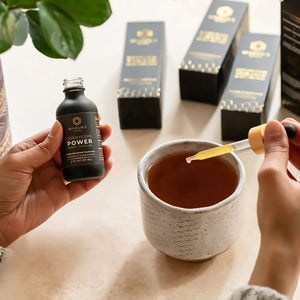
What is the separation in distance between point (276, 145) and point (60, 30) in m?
0.30

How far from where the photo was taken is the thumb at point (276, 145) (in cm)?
75

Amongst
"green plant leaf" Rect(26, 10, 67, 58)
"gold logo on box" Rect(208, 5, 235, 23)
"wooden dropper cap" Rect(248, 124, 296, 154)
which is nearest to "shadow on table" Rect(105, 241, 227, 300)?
"wooden dropper cap" Rect(248, 124, 296, 154)

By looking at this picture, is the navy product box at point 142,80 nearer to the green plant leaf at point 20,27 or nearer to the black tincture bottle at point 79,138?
the black tincture bottle at point 79,138

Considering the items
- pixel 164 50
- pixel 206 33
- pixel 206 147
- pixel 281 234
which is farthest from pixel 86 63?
pixel 281 234

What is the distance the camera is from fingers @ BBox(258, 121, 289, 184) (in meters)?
0.73

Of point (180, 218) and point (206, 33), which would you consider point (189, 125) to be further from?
point (180, 218)

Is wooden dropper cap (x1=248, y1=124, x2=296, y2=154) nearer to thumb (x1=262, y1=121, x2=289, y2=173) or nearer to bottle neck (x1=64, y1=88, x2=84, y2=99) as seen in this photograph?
thumb (x1=262, y1=121, x2=289, y2=173)

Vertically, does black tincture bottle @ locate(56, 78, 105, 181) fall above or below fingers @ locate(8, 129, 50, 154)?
above

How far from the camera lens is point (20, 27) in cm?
71

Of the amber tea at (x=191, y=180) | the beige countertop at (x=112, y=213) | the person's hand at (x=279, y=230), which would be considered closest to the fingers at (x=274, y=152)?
the person's hand at (x=279, y=230)

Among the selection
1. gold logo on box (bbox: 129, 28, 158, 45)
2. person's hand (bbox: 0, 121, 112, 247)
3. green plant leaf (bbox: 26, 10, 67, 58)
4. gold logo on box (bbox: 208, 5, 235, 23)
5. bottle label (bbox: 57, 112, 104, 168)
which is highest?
green plant leaf (bbox: 26, 10, 67, 58)

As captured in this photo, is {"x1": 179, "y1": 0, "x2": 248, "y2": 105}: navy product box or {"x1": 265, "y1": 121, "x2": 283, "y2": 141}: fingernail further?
{"x1": 179, "y1": 0, "x2": 248, "y2": 105}: navy product box

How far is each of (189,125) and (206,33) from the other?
19 centimetres

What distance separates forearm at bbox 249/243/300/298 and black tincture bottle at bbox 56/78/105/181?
0.30 metres
